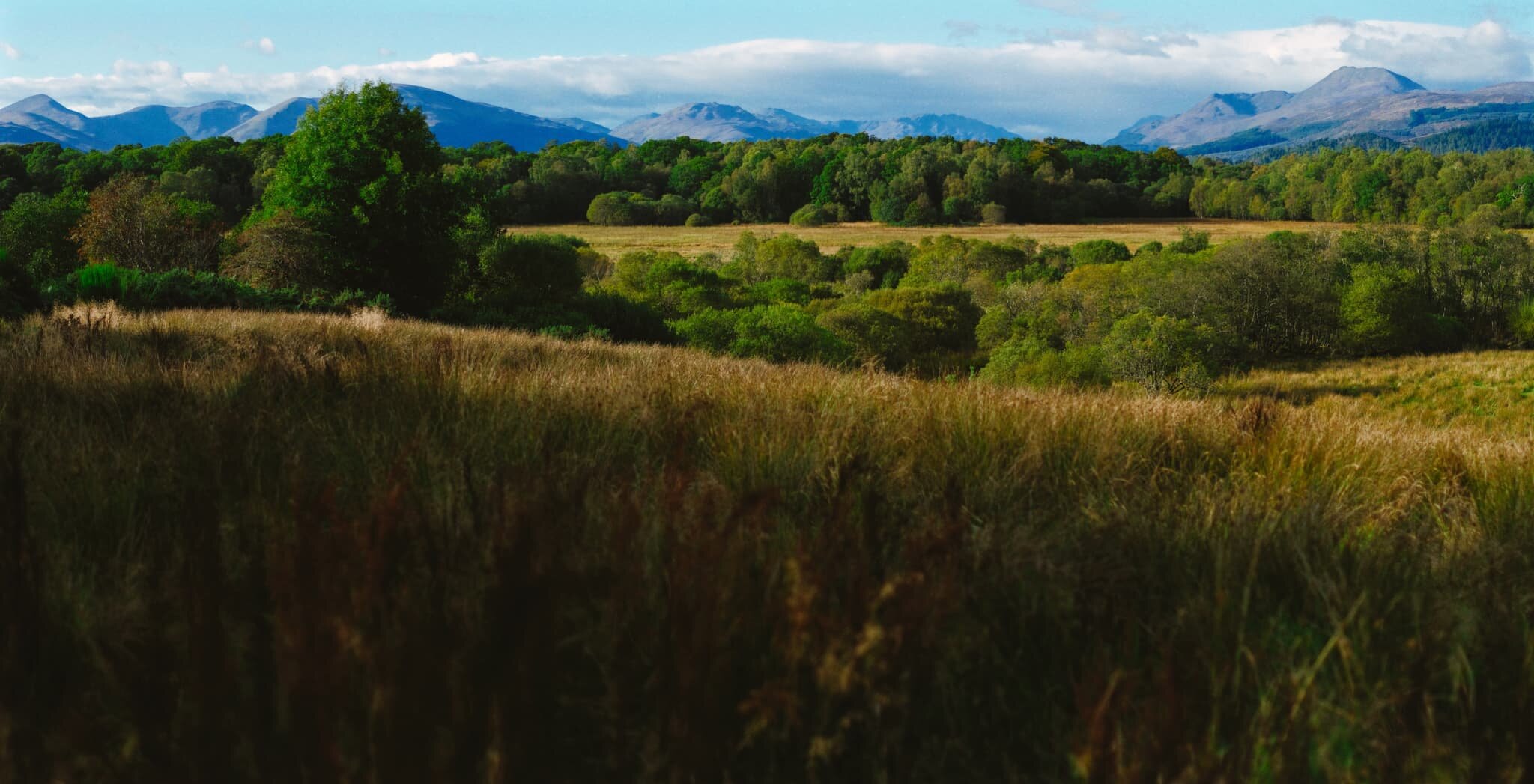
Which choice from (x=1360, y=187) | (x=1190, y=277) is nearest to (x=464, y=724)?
(x=1190, y=277)

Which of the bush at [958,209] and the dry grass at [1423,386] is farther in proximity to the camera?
the bush at [958,209]

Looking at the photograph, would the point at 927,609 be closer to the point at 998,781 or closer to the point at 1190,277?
the point at 998,781

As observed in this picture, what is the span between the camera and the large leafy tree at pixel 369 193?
2897 centimetres

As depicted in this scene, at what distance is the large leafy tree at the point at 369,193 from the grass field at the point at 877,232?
4583 cm

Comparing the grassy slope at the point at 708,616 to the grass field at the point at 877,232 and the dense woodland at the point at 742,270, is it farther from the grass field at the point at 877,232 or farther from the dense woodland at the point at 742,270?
the grass field at the point at 877,232

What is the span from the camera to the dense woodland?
29.0m

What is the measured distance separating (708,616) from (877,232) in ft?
329

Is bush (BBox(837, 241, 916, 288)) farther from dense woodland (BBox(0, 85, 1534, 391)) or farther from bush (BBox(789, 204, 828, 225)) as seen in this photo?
bush (BBox(789, 204, 828, 225))

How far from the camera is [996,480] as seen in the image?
364 centimetres

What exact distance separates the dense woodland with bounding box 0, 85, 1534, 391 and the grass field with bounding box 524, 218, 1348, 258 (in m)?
5.23

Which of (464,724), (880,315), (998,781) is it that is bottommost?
(880,315)

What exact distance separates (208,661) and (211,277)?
68.0 feet

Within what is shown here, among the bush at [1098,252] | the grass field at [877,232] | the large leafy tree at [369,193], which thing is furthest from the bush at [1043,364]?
the grass field at [877,232]

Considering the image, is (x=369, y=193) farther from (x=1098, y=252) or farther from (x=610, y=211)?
(x=610, y=211)
